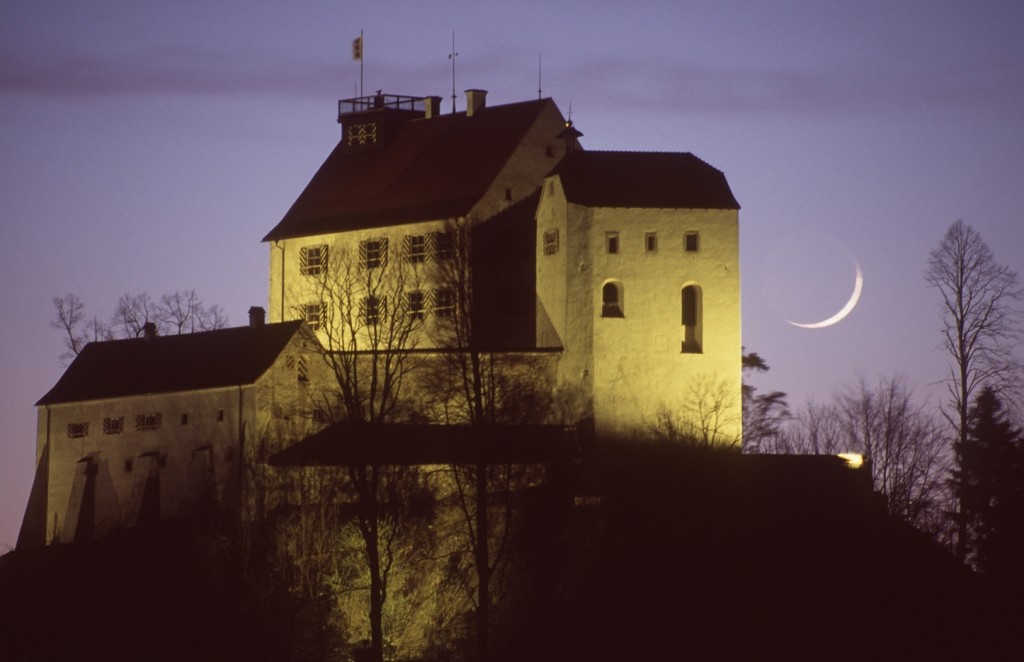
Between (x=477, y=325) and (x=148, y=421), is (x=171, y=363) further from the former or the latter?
(x=477, y=325)

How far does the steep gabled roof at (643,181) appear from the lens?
206 ft

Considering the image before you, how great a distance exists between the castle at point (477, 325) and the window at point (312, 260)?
2.9 inches

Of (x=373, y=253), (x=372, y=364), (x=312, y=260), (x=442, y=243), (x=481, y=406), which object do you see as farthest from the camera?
(x=312, y=260)

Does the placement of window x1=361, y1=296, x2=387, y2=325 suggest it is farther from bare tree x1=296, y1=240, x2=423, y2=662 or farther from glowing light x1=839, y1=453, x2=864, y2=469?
glowing light x1=839, y1=453, x2=864, y2=469

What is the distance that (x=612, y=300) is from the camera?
62.8 m

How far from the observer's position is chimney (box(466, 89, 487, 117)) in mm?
75750

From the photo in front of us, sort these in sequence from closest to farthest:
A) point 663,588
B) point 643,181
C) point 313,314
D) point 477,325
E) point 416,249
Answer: point 663,588
point 477,325
point 643,181
point 416,249
point 313,314

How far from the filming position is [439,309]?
6712 centimetres

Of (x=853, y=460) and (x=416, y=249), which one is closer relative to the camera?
(x=853, y=460)

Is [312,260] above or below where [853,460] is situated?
above

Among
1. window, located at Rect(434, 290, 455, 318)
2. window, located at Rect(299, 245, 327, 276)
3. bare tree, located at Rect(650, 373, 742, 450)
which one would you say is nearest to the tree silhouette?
bare tree, located at Rect(650, 373, 742, 450)

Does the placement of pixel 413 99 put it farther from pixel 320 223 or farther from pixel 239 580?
pixel 239 580

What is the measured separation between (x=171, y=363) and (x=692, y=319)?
58.4 ft

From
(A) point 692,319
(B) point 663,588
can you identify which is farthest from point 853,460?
(B) point 663,588
